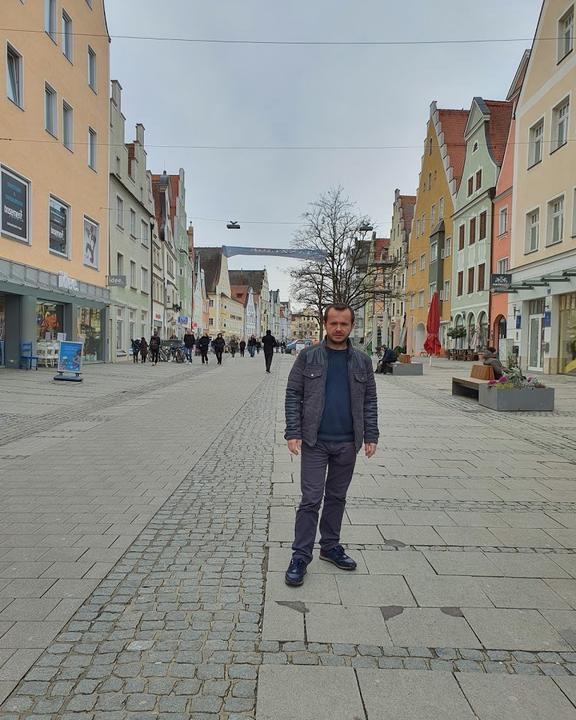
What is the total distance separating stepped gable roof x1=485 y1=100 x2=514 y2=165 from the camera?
3572 centimetres

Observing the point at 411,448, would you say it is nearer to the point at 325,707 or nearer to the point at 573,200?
the point at 325,707

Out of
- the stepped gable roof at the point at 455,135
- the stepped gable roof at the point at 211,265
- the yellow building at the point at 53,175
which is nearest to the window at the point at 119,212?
the yellow building at the point at 53,175

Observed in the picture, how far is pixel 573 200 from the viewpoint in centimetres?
2236

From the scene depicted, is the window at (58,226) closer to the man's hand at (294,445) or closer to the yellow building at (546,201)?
the yellow building at (546,201)

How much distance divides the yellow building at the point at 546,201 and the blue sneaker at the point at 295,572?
782 inches

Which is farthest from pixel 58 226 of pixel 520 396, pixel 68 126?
pixel 520 396

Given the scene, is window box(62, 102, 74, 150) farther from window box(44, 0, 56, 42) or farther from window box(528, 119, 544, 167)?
window box(528, 119, 544, 167)

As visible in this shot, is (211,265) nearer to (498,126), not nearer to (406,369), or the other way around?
(498,126)

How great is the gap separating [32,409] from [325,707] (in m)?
10.6

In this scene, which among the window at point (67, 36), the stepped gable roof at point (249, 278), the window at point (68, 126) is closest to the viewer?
the window at point (67, 36)

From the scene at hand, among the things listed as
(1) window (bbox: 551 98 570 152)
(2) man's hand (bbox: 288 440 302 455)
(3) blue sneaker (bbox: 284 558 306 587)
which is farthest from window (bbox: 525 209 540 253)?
(3) blue sneaker (bbox: 284 558 306 587)

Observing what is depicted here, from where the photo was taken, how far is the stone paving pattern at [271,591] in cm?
261

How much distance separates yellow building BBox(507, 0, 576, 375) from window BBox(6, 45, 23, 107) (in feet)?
63.9

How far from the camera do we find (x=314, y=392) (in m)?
3.83
